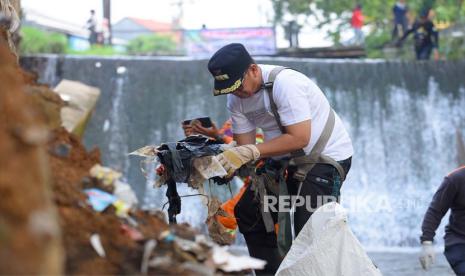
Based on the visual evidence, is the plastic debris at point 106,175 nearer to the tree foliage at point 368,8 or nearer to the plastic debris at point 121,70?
the plastic debris at point 121,70

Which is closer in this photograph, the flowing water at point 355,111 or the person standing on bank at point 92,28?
the flowing water at point 355,111

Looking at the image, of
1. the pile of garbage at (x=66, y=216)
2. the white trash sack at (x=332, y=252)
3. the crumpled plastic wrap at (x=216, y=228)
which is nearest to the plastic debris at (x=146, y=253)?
the pile of garbage at (x=66, y=216)

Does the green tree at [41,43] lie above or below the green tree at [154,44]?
above

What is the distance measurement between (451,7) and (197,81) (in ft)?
27.7

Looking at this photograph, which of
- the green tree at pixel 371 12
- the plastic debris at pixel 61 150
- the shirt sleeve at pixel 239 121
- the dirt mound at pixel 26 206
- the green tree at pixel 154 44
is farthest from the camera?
the green tree at pixel 154 44

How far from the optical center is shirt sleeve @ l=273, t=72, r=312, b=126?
484cm

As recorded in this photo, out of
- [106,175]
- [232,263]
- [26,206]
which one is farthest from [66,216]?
[26,206]

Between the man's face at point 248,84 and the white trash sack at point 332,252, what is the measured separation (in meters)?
0.80

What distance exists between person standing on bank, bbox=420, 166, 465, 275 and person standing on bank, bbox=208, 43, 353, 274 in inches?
32.3

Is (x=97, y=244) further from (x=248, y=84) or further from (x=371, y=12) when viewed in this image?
(x=371, y=12)

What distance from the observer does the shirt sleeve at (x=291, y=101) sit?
15.9ft

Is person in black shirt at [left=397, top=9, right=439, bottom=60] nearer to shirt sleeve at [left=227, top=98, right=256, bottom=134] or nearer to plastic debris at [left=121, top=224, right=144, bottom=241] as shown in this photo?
shirt sleeve at [left=227, top=98, right=256, bottom=134]

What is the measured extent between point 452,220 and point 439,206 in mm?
136

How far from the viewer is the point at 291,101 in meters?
4.85
